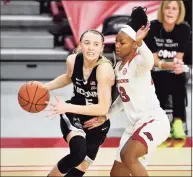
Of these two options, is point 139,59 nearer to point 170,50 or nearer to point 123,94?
point 123,94

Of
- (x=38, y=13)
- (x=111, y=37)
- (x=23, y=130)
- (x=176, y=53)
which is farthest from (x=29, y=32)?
(x=176, y=53)

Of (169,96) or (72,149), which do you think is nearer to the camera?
(72,149)

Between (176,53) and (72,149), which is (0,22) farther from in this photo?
(72,149)

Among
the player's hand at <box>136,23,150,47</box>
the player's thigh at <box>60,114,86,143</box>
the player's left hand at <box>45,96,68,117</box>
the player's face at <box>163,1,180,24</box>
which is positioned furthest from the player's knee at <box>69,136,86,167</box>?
the player's face at <box>163,1,180,24</box>

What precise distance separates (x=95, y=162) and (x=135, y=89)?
168 cm

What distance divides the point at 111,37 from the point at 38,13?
2292mm

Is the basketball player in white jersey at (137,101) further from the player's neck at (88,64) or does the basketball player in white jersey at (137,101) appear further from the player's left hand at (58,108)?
the player's left hand at (58,108)

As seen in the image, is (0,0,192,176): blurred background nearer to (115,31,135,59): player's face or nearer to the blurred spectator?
the blurred spectator

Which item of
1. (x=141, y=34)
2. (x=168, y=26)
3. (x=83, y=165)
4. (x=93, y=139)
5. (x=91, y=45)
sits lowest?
(x=83, y=165)

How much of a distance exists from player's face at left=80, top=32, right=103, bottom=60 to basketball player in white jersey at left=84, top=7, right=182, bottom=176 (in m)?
0.13

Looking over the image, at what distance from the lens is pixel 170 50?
6262 millimetres

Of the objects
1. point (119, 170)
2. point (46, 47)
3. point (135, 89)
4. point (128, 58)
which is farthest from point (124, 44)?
point (46, 47)

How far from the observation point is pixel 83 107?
13.7ft

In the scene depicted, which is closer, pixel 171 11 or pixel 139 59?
pixel 139 59
